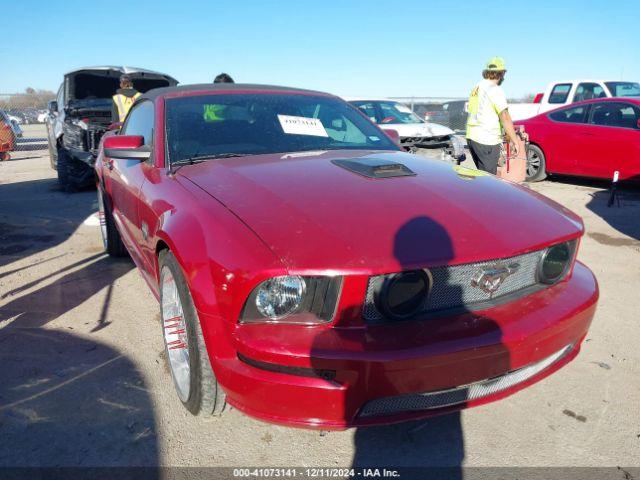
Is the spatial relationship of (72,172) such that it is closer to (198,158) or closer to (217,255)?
(198,158)

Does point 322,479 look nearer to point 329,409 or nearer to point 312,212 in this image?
point 329,409

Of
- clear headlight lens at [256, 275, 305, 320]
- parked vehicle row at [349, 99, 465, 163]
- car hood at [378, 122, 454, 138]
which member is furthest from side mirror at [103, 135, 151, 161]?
car hood at [378, 122, 454, 138]

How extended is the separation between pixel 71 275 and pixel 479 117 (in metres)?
4.04

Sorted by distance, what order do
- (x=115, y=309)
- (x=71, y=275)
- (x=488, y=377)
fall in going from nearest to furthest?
1. (x=488, y=377)
2. (x=115, y=309)
3. (x=71, y=275)

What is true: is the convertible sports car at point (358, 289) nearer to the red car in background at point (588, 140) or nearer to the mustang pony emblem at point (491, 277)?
the mustang pony emblem at point (491, 277)

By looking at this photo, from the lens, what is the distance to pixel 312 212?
1882 mm

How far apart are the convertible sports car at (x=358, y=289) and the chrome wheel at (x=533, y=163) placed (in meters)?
6.42

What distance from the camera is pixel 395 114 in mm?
8867

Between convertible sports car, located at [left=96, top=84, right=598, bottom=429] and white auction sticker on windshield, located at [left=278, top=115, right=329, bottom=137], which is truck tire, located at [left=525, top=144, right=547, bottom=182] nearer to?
white auction sticker on windshield, located at [left=278, top=115, right=329, bottom=137]

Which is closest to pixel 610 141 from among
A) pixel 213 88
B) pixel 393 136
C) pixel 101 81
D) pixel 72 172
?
pixel 393 136

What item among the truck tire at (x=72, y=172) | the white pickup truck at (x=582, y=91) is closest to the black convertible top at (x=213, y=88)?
the truck tire at (x=72, y=172)

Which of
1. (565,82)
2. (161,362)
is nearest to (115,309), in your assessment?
(161,362)

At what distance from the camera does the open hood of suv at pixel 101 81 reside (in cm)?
826

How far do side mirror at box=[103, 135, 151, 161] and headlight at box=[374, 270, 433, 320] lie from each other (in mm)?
1761
